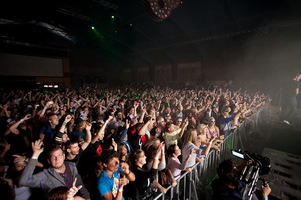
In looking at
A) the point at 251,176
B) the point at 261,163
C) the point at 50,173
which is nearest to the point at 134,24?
the point at 50,173

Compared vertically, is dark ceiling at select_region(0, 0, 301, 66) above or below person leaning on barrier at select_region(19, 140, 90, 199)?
above

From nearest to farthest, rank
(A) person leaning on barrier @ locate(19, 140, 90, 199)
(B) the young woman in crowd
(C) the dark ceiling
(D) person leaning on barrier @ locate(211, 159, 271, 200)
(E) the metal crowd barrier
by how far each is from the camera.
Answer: (A) person leaning on barrier @ locate(19, 140, 90, 199), (D) person leaning on barrier @ locate(211, 159, 271, 200), (B) the young woman in crowd, (E) the metal crowd barrier, (C) the dark ceiling

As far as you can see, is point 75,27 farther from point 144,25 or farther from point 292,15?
point 292,15

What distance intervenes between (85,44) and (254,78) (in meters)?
26.2

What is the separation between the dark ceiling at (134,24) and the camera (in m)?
10.9

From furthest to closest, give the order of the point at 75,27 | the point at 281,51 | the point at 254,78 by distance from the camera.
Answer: the point at 75,27
the point at 254,78
the point at 281,51

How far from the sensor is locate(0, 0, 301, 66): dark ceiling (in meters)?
10.9

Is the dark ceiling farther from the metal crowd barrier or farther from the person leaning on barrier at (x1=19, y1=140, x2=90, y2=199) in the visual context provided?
the person leaning on barrier at (x1=19, y1=140, x2=90, y2=199)

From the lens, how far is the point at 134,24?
52.5 feet

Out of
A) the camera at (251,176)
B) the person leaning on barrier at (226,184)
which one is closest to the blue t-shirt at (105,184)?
the person leaning on barrier at (226,184)

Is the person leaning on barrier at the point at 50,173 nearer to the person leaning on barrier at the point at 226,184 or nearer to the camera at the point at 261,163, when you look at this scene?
the person leaning on barrier at the point at 226,184

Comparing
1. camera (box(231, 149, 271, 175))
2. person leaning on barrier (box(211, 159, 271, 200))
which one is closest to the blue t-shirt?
person leaning on barrier (box(211, 159, 271, 200))

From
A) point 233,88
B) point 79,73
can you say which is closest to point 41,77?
point 79,73

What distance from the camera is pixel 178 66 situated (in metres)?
20.9
